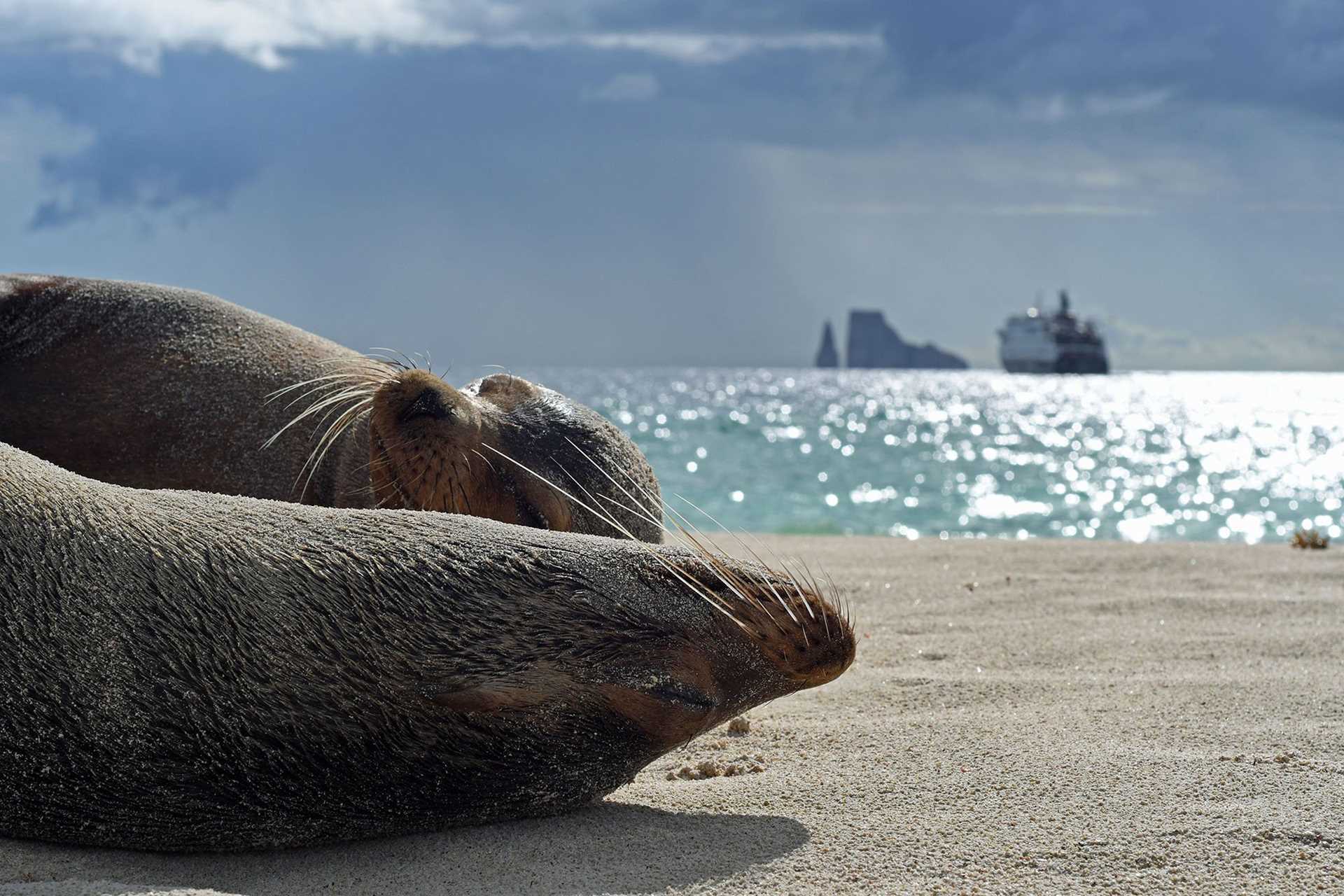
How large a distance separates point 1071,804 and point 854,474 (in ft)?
80.1

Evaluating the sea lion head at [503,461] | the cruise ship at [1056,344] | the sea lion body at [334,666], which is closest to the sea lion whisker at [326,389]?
the sea lion head at [503,461]

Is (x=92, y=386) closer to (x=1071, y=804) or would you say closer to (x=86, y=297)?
(x=86, y=297)

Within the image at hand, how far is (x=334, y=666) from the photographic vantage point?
7.56 ft

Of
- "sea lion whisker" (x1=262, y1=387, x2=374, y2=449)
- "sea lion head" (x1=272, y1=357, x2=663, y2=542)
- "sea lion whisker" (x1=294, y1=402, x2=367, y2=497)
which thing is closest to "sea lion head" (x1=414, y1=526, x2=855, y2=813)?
"sea lion head" (x1=272, y1=357, x2=663, y2=542)

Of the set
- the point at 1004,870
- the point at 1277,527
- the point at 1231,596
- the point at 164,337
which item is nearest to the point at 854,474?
the point at 1277,527

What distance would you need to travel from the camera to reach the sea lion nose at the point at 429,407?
3.46 m

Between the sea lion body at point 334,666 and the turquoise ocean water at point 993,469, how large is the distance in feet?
6.58

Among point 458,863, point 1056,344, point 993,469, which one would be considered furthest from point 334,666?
point 1056,344

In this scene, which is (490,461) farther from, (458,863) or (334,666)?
(458,863)

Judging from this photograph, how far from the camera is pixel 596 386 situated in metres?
101

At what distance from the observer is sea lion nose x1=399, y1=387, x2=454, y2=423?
346cm

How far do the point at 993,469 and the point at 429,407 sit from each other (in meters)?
27.2

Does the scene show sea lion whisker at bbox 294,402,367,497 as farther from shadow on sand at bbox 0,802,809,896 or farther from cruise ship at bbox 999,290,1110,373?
Answer: cruise ship at bbox 999,290,1110,373

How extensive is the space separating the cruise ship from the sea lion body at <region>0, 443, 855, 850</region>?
109728 millimetres
